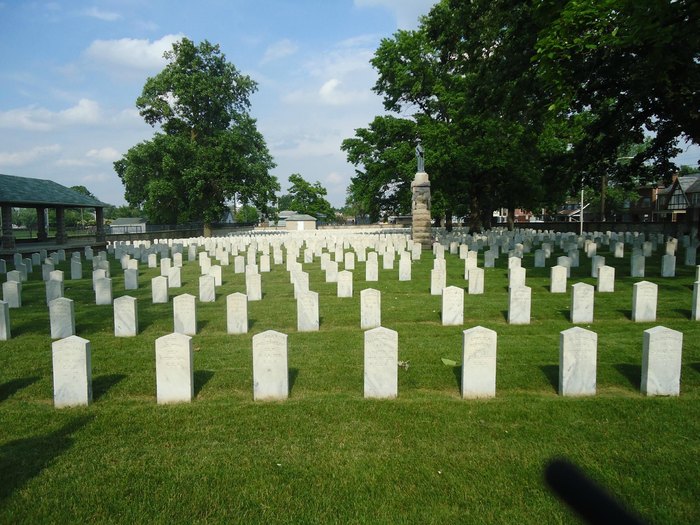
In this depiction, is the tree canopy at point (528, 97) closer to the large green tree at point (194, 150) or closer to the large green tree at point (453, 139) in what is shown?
the large green tree at point (453, 139)

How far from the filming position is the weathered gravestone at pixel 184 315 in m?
9.63

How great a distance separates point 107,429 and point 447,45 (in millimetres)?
21487

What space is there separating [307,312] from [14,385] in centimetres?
482

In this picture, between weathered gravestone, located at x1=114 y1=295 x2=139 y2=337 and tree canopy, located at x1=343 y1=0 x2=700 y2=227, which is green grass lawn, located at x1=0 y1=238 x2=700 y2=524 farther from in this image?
tree canopy, located at x1=343 y1=0 x2=700 y2=227

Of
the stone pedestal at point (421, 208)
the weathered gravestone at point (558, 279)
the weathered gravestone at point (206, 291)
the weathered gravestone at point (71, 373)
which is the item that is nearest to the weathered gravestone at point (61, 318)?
the weathered gravestone at point (71, 373)

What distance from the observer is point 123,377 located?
23.2ft

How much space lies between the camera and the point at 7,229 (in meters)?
26.9

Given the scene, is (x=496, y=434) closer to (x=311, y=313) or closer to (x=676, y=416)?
(x=676, y=416)

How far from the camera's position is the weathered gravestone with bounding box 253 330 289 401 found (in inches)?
242

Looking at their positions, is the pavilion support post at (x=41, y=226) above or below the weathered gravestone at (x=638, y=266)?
above

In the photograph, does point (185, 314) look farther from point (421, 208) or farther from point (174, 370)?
point (421, 208)

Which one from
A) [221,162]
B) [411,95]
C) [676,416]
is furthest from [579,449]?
[221,162]

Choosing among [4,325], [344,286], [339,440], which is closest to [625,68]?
[344,286]

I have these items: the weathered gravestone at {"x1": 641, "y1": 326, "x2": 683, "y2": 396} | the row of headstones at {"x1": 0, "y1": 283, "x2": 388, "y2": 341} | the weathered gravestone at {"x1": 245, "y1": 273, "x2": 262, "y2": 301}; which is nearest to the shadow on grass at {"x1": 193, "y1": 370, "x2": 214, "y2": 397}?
the row of headstones at {"x1": 0, "y1": 283, "x2": 388, "y2": 341}
